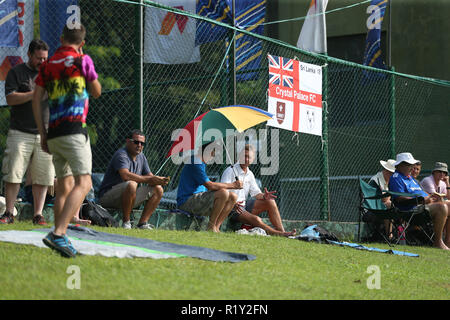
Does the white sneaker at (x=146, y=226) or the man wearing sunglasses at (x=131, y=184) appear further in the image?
the white sneaker at (x=146, y=226)

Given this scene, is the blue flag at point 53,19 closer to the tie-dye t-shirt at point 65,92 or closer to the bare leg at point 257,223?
the bare leg at point 257,223

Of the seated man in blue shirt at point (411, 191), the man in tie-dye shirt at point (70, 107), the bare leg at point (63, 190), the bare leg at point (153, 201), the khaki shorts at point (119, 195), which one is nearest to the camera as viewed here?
the man in tie-dye shirt at point (70, 107)

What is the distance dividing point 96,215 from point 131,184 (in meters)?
0.58

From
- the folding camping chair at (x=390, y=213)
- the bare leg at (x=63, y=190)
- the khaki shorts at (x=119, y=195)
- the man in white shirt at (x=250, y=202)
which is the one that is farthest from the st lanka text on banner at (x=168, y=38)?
the bare leg at (x=63, y=190)

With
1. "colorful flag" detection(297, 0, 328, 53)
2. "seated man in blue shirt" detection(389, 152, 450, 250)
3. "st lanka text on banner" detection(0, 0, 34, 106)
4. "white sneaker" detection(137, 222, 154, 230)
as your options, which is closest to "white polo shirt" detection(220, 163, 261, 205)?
"white sneaker" detection(137, 222, 154, 230)

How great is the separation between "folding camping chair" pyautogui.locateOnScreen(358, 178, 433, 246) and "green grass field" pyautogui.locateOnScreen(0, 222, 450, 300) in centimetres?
301

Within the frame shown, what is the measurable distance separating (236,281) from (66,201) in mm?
1566

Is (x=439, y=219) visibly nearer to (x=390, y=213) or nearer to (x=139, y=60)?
(x=390, y=213)

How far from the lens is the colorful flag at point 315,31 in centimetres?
1237

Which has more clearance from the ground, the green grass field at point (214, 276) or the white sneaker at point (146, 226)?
the white sneaker at point (146, 226)

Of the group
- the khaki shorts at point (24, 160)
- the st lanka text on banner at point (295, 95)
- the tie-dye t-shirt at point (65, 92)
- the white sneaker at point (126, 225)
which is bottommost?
the white sneaker at point (126, 225)

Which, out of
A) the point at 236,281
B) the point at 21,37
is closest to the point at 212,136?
the point at 21,37

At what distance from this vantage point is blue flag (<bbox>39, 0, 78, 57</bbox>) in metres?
10.4

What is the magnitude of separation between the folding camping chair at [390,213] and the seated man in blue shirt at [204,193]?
2.76m
